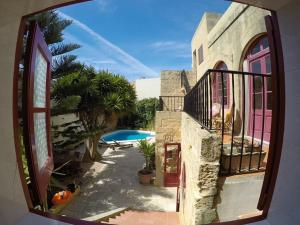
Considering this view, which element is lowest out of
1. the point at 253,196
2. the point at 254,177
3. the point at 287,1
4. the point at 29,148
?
the point at 253,196

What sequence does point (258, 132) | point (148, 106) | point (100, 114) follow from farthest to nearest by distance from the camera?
point (148, 106) < point (100, 114) < point (258, 132)

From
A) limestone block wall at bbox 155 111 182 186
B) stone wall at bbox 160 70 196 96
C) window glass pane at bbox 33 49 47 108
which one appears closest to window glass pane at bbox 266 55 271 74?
window glass pane at bbox 33 49 47 108

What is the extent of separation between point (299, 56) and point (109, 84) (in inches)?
393

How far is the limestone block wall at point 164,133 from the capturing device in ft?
27.1

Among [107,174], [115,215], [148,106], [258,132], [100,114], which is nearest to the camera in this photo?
[258,132]

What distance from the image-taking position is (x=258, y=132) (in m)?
4.95

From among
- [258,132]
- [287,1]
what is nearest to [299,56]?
[287,1]

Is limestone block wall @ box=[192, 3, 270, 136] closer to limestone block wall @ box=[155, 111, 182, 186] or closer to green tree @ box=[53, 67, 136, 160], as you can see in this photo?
limestone block wall @ box=[155, 111, 182, 186]

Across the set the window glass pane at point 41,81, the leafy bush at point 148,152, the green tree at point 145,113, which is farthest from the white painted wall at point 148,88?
the window glass pane at point 41,81

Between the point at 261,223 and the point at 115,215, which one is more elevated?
the point at 261,223

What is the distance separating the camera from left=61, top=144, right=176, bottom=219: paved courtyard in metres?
6.27

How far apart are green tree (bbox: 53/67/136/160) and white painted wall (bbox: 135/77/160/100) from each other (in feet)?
33.5

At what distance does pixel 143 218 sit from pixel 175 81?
10041 mm

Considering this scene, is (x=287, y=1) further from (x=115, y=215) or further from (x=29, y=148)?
(x=115, y=215)
